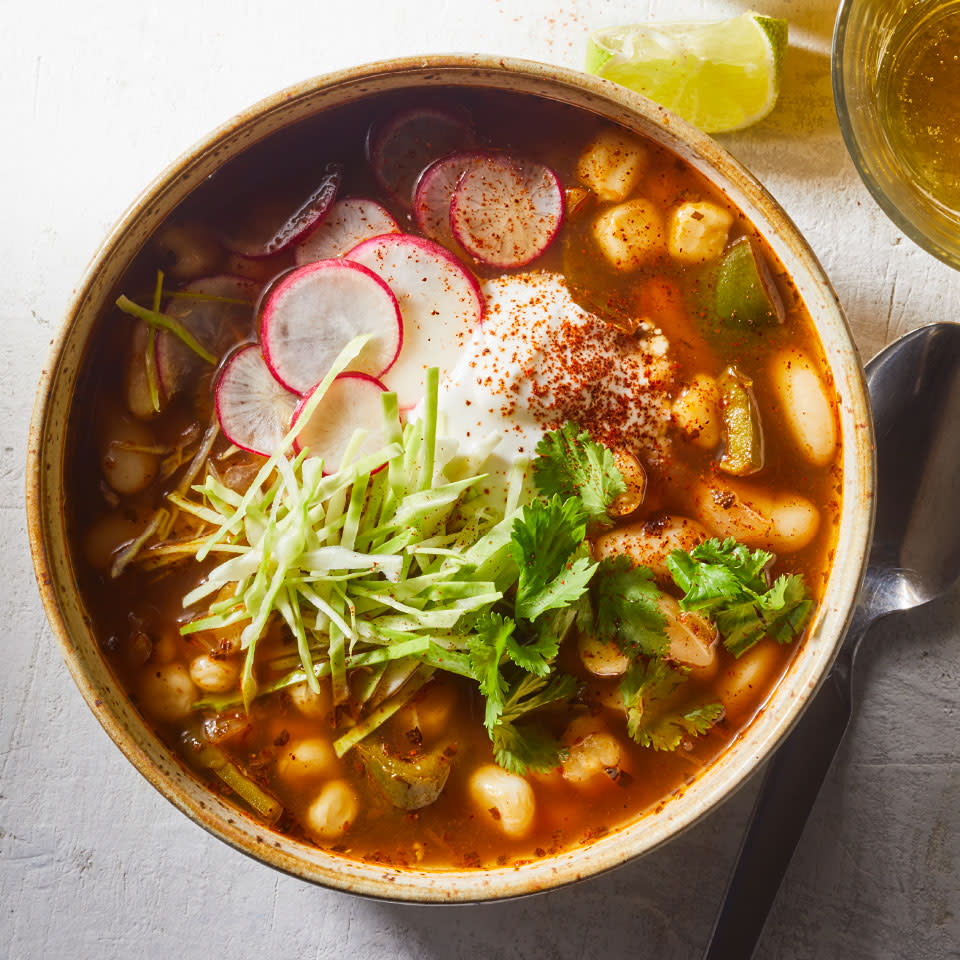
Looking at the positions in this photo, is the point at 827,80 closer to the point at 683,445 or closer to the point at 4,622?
the point at 683,445

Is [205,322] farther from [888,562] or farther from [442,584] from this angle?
[888,562]

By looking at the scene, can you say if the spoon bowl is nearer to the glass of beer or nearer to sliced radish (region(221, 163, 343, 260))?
the glass of beer

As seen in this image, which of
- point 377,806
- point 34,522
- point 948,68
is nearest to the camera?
point 34,522

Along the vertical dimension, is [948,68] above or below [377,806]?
above

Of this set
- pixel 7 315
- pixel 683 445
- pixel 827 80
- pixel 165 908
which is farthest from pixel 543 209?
pixel 165 908

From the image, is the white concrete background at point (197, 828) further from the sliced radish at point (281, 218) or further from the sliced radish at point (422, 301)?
the sliced radish at point (422, 301)

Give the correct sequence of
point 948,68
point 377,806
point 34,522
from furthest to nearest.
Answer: point 948,68 → point 377,806 → point 34,522

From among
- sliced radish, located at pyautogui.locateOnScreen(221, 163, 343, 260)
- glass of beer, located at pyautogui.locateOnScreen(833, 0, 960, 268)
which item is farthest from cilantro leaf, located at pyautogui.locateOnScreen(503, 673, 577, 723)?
glass of beer, located at pyautogui.locateOnScreen(833, 0, 960, 268)

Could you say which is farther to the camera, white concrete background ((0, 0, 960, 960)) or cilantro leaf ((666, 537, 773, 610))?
white concrete background ((0, 0, 960, 960))
